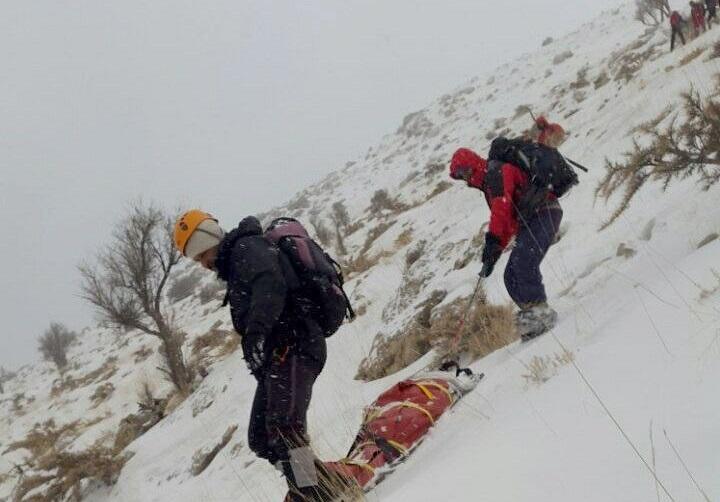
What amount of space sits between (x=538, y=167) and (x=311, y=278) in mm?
1975

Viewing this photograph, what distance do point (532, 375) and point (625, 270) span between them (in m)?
1.72

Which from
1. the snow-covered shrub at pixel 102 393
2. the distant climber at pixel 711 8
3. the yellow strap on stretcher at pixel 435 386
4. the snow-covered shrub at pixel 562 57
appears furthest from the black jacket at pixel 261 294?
the snow-covered shrub at pixel 562 57

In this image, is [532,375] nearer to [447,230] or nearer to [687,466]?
[687,466]

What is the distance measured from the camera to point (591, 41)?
2852 centimetres

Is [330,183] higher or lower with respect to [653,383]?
higher

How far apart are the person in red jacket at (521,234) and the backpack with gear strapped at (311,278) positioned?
1.42 meters

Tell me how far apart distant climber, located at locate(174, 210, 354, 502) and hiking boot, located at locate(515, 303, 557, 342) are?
1.60 metres

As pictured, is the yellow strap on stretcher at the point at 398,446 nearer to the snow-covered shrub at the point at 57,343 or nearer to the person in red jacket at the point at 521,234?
the person in red jacket at the point at 521,234

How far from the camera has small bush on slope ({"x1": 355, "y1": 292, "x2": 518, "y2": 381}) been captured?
16.9ft

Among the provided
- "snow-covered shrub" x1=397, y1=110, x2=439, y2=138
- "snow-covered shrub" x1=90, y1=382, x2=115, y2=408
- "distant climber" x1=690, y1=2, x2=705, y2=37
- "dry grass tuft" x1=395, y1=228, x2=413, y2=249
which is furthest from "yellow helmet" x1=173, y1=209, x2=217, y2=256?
"snow-covered shrub" x1=397, y1=110, x2=439, y2=138

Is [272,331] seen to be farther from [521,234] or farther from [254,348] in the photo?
[521,234]

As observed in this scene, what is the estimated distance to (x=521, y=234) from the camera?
13.9 ft

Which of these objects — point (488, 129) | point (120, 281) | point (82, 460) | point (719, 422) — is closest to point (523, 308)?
point (719, 422)

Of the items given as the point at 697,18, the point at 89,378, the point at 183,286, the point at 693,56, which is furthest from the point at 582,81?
the point at 183,286
